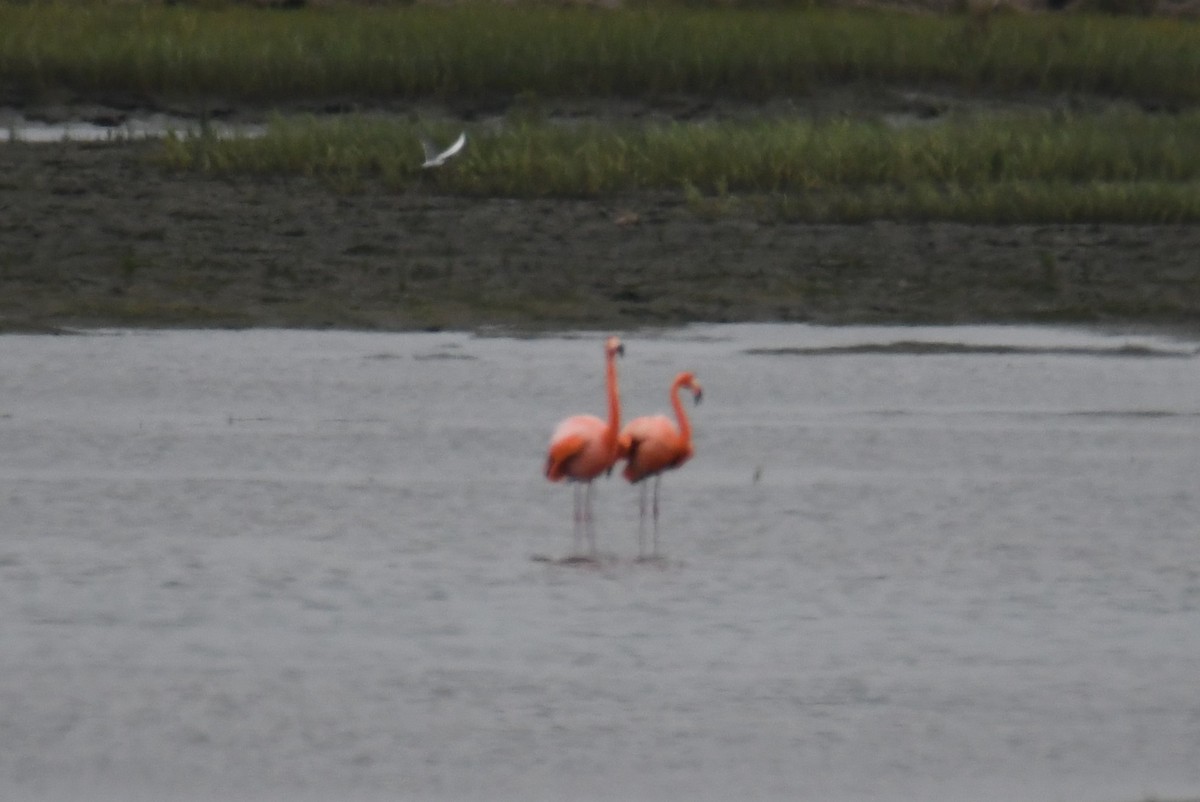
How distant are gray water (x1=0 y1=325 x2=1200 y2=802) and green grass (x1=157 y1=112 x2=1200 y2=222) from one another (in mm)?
5101

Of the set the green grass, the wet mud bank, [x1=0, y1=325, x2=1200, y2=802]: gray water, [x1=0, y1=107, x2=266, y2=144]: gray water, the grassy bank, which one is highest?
the grassy bank

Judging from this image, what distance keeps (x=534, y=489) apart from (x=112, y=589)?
2.42 metres

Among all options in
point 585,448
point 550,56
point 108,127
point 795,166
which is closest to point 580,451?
point 585,448

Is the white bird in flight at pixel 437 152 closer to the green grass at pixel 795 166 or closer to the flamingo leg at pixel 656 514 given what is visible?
the green grass at pixel 795 166

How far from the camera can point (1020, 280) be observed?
55.5ft

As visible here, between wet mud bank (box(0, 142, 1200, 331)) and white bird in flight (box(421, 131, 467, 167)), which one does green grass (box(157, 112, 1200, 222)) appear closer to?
white bird in flight (box(421, 131, 467, 167))

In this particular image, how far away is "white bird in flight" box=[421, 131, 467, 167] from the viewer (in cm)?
1978

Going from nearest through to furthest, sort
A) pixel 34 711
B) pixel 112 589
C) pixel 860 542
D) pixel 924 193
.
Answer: pixel 34 711 → pixel 112 589 → pixel 860 542 → pixel 924 193

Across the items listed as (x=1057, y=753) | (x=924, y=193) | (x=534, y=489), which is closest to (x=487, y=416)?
(x=534, y=489)

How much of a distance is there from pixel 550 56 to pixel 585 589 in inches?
686

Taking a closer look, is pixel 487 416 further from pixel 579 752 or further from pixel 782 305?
pixel 579 752

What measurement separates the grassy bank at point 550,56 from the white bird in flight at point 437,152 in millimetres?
4512

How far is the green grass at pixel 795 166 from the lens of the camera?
1903 centimetres

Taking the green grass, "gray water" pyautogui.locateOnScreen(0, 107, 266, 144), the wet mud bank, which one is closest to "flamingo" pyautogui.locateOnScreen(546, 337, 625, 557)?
the wet mud bank
